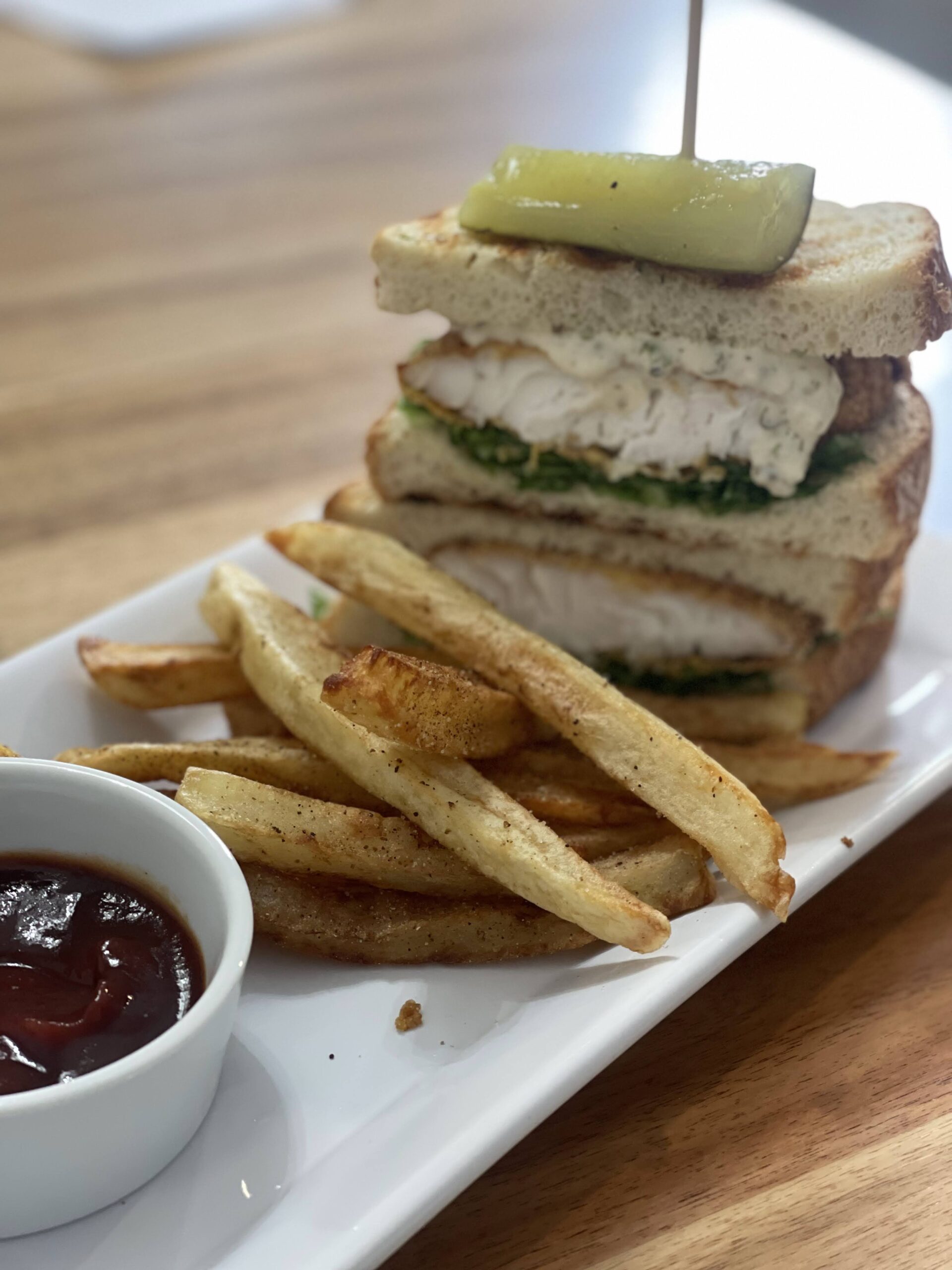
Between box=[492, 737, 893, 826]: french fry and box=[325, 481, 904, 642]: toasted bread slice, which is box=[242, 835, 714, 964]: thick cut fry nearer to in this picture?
box=[492, 737, 893, 826]: french fry

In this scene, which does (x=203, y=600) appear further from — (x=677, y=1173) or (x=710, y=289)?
(x=677, y=1173)

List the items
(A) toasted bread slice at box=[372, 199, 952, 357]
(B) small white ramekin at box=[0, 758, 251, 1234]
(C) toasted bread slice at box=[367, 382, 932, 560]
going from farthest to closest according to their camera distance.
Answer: (C) toasted bread slice at box=[367, 382, 932, 560] → (A) toasted bread slice at box=[372, 199, 952, 357] → (B) small white ramekin at box=[0, 758, 251, 1234]

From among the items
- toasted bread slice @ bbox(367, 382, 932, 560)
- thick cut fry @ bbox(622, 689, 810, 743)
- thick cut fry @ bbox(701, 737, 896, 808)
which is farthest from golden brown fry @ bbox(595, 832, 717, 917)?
toasted bread slice @ bbox(367, 382, 932, 560)

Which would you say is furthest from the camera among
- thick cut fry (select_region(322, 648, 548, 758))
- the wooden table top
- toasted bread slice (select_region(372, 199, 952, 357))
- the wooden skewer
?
toasted bread slice (select_region(372, 199, 952, 357))

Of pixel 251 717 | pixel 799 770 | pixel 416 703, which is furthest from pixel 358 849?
pixel 799 770

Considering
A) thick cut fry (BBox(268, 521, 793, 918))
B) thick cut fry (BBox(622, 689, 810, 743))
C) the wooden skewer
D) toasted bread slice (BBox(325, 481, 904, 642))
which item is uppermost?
the wooden skewer

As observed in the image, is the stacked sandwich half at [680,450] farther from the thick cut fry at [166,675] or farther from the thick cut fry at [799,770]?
the thick cut fry at [166,675]

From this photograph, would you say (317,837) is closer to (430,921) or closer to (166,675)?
(430,921)
